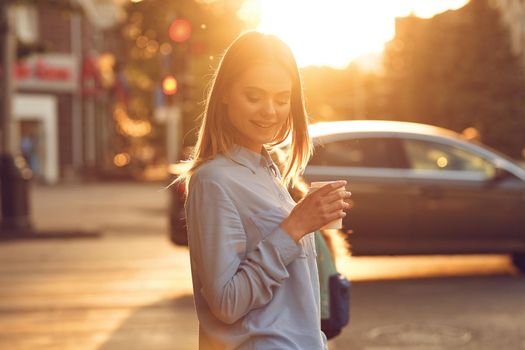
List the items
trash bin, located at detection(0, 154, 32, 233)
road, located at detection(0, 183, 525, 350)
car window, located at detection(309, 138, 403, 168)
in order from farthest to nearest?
trash bin, located at detection(0, 154, 32, 233) < car window, located at detection(309, 138, 403, 168) < road, located at detection(0, 183, 525, 350)

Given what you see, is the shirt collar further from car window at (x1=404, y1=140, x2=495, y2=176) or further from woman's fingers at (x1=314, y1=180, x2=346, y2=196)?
car window at (x1=404, y1=140, x2=495, y2=176)

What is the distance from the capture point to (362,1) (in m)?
9.95

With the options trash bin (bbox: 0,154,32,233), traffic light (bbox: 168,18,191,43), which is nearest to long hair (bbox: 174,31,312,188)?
traffic light (bbox: 168,18,191,43)

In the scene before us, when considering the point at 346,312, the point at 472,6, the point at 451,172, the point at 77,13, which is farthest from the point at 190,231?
the point at 472,6

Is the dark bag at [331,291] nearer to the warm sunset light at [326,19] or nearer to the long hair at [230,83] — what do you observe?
the warm sunset light at [326,19]

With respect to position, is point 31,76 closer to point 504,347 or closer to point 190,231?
point 504,347

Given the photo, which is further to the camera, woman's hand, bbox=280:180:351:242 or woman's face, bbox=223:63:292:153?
woman's face, bbox=223:63:292:153

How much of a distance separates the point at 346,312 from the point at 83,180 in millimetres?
35634

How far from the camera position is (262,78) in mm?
2588

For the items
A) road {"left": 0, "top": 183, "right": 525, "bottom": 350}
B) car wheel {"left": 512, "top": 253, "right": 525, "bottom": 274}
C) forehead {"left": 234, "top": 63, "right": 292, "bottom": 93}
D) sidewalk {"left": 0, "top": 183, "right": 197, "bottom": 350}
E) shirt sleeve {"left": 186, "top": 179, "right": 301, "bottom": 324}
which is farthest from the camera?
car wheel {"left": 512, "top": 253, "right": 525, "bottom": 274}

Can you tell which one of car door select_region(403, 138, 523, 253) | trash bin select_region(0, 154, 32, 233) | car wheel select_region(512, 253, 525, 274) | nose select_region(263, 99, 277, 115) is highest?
nose select_region(263, 99, 277, 115)

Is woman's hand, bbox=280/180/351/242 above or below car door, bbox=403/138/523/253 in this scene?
above

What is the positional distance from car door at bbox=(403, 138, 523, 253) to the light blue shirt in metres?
→ 7.50

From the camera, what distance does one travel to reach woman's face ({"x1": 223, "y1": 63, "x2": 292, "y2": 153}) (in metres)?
2.59
